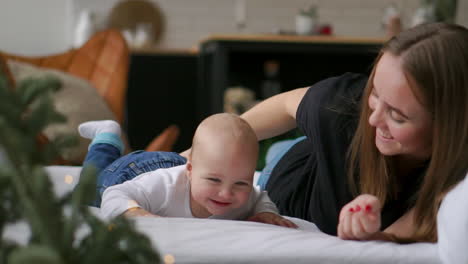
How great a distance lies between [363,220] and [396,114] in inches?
8.7

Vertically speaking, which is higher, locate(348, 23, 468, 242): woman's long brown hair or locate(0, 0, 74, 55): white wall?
locate(348, 23, 468, 242): woman's long brown hair

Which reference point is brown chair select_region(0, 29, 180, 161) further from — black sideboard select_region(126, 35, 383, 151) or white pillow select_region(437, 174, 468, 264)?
white pillow select_region(437, 174, 468, 264)

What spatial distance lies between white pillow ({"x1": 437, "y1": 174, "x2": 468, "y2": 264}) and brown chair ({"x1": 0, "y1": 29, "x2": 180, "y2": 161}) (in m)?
2.29

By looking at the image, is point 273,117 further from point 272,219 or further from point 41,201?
point 41,201

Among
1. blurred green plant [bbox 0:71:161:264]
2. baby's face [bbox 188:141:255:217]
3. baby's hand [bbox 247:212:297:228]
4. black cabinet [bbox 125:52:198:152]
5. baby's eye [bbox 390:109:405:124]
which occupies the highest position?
blurred green plant [bbox 0:71:161:264]

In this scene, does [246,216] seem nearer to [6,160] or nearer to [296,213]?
[296,213]

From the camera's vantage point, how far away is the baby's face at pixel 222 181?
1229 millimetres

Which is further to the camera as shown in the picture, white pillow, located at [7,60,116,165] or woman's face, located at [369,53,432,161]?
white pillow, located at [7,60,116,165]

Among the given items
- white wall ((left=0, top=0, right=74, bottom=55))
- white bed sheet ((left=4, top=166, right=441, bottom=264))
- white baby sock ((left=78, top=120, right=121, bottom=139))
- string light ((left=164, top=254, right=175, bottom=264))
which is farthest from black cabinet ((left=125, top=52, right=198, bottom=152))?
string light ((left=164, top=254, right=175, bottom=264))

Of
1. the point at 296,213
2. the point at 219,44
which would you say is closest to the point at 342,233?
the point at 296,213

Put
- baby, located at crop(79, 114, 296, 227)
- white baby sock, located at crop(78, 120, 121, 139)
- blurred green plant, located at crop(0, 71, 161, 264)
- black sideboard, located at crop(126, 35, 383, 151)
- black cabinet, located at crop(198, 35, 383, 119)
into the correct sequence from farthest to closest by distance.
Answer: black sideboard, located at crop(126, 35, 383, 151)
black cabinet, located at crop(198, 35, 383, 119)
white baby sock, located at crop(78, 120, 121, 139)
baby, located at crop(79, 114, 296, 227)
blurred green plant, located at crop(0, 71, 161, 264)

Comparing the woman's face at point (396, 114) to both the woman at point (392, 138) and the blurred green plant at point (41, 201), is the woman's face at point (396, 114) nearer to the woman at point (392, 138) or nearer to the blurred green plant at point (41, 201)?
the woman at point (392, 138)

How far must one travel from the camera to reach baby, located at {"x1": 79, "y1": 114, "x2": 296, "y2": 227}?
4.03 feet

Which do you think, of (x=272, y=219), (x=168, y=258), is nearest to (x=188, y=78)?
(x=272, y=219)
